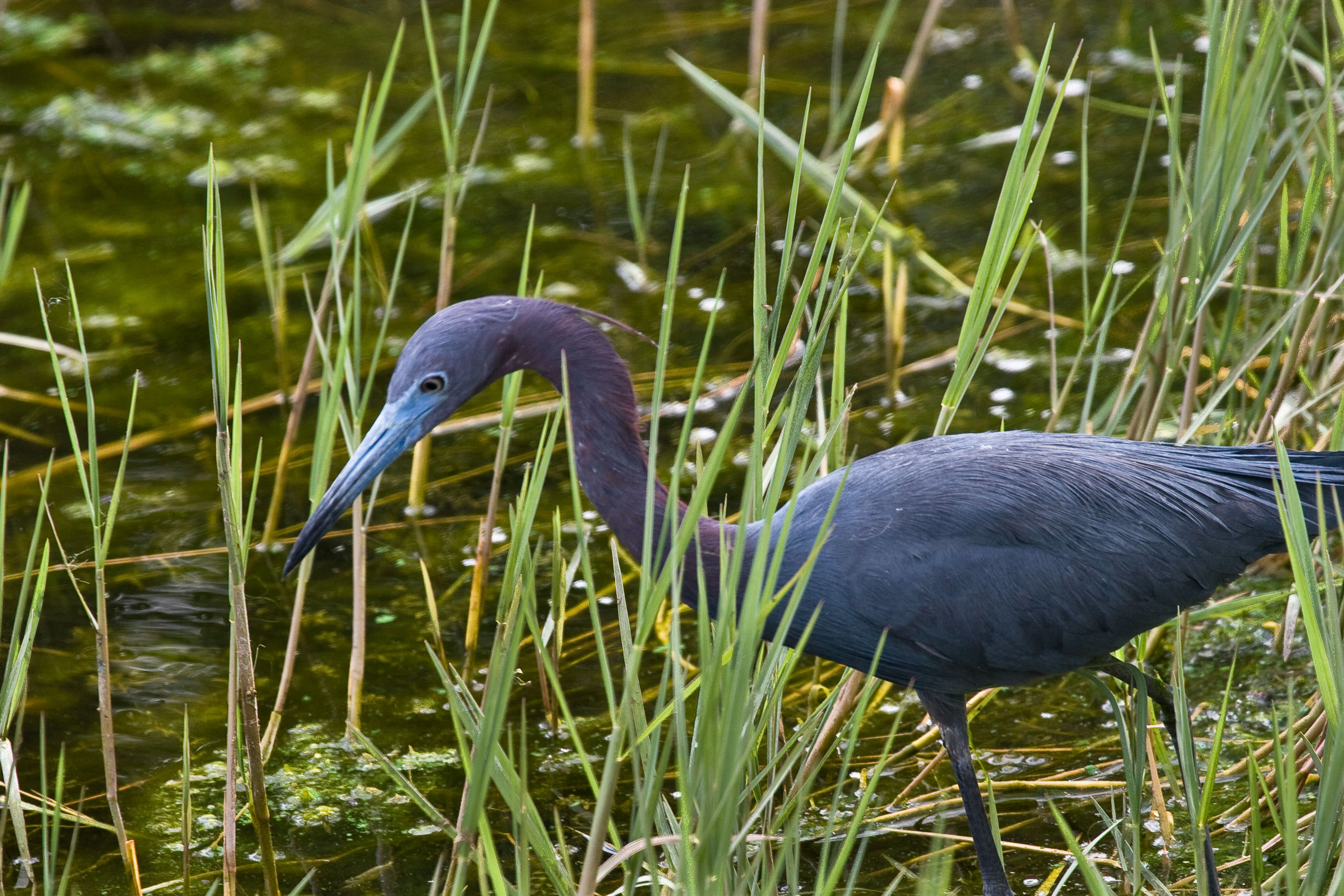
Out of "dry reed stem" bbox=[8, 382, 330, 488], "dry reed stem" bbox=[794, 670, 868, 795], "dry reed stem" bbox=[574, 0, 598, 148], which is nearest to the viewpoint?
"dry reed stem" bbox=[794, 670, 868, 795]

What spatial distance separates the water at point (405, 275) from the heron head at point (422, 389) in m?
0.85

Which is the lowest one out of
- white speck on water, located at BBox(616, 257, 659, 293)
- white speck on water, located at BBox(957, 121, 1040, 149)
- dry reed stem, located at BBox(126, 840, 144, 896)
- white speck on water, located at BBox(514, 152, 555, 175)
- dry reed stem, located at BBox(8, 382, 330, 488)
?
dry reed stem, located at BBox(126, 840, 144, 896)

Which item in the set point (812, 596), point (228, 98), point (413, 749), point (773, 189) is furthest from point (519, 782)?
point (228, 98)

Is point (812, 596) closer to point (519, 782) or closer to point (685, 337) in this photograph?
point (519, 782)

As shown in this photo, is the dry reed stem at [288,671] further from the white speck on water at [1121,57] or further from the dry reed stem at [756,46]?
the white speck on water at [1121,57]

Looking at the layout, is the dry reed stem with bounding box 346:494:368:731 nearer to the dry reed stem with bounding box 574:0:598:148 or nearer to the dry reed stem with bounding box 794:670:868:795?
the dry reed stem with bounding box 794:670:868:795

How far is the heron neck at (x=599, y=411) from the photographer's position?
8.60 feet

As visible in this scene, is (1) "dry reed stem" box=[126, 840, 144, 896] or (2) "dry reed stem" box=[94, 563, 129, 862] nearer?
(2) "dry reed stem" box=[94, 563, 129, 862]

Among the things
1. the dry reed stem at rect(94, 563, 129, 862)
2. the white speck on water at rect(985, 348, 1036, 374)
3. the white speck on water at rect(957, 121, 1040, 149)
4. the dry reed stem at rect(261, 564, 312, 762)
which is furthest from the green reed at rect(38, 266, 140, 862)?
the white speck on water at rect(957, 121, 1040, 149)

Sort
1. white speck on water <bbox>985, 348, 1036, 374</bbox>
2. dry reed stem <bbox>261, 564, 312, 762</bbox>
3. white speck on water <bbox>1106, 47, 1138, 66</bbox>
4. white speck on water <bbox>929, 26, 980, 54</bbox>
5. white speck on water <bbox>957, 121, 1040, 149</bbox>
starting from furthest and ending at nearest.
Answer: white speck on water <bbox>929, 26, 980, 54</bbox> < white speck on water <bbox>1106, 47, 1138, 66</bbox> < white speck on water <bbox>957, 121, 1040, 149</bbox> < white speck on water <bbox>985, 348, 1036, 374</bbox> < dry reed stem <bbox>261, 564, 312, 762</bbox>

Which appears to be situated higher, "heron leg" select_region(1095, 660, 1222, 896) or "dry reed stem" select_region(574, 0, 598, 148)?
"dry reed stem" select_region(574, 0, 598, 148)

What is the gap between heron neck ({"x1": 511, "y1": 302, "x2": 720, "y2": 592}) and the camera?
2.62m

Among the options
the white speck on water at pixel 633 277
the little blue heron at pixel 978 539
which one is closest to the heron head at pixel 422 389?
the little blue heron at pixel 978 539

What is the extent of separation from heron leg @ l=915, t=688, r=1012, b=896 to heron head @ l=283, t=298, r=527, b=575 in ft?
3.50
